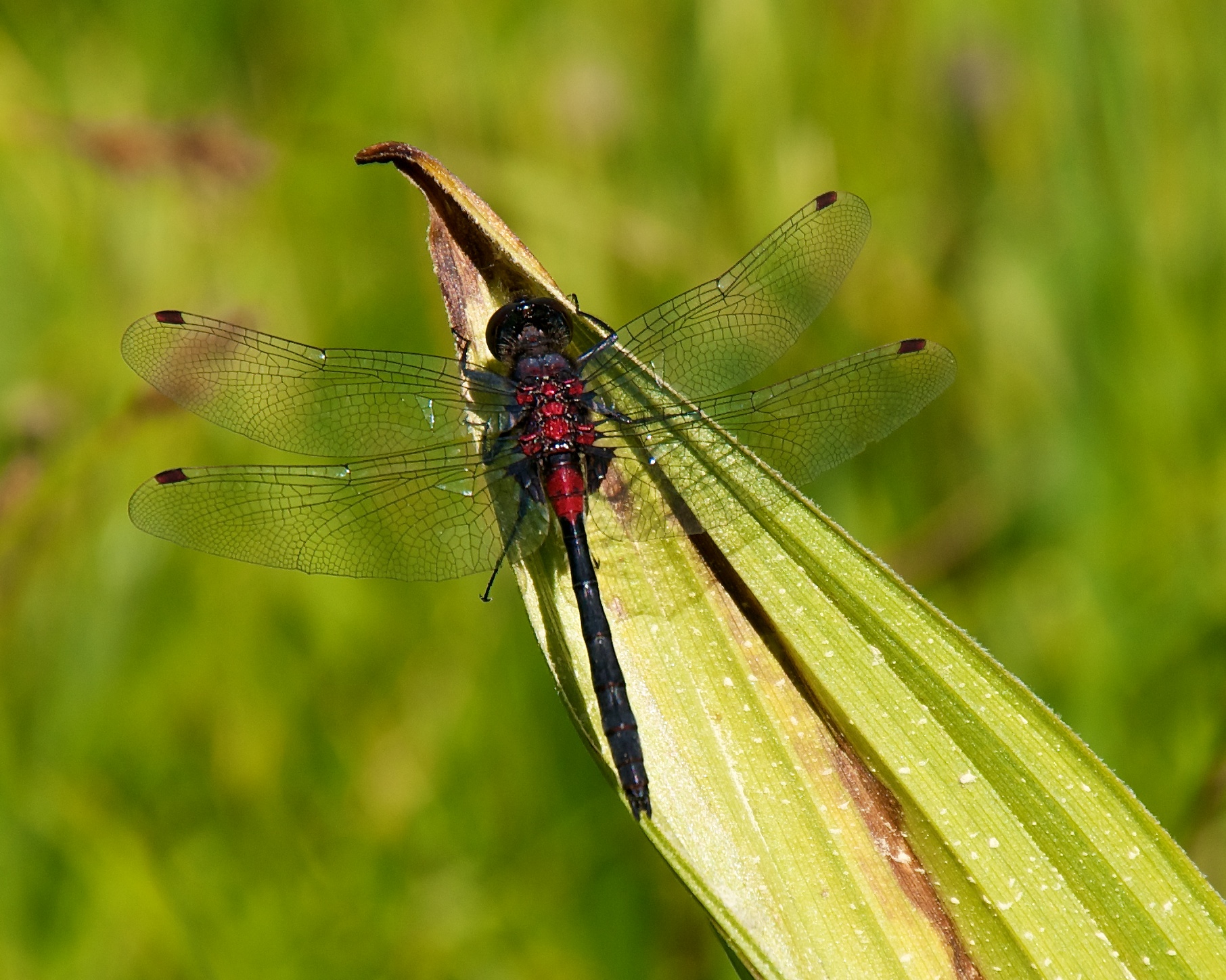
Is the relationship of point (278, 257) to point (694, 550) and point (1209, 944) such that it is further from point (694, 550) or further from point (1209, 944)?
point (1209, 944)

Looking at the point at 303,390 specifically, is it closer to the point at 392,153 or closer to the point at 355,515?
the point at 355,515

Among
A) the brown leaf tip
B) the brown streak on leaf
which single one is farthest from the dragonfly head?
the brown streak on leaf

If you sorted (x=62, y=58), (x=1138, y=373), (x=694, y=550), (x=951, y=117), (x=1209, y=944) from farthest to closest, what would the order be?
(x=62, y=58) → (x=951, y=117) → (x=1138, y=373) → (x=694, y=550) → (x=1209, y=944)

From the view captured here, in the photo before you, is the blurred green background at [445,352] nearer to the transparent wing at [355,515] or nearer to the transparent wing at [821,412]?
the transparent wing at [355,515]

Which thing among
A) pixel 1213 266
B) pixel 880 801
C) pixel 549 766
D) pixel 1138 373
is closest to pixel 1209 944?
pixel 880 801

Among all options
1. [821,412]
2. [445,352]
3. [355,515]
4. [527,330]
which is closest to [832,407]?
[821,412]

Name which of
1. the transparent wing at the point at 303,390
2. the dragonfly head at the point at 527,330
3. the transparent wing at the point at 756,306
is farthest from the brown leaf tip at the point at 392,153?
the transparent wing at the point at 756,306
